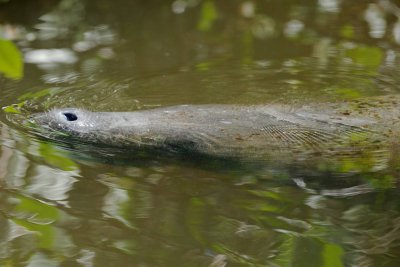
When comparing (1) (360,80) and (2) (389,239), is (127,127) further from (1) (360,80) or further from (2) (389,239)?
(1) (360,80)

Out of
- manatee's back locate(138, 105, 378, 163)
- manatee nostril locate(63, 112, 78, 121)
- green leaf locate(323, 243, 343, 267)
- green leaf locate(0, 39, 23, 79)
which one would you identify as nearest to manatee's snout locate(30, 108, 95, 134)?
manatee nostril locate(63, 112, 78, 121)

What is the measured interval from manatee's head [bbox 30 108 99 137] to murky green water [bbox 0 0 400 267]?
73 mm

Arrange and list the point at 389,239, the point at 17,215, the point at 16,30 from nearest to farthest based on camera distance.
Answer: the point at 389,239
the point at 17,215
the point at 16,30

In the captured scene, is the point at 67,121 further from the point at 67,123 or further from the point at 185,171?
the point at 185,171

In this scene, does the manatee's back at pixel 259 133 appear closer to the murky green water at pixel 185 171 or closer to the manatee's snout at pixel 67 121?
the murky green water at pixel 185 171

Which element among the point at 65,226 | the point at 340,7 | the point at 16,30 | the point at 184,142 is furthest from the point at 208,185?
the point at 340,7

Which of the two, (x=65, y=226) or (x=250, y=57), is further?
(x=250, y=57)

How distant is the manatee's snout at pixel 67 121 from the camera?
2.95m

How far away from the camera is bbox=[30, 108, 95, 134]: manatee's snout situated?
2951 millimetres

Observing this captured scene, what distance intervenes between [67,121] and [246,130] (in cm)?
80

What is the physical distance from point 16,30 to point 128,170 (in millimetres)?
2365

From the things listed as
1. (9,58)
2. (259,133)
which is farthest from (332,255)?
(9,58)

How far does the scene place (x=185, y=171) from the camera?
2.80 m

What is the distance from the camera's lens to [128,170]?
2.83 meters
